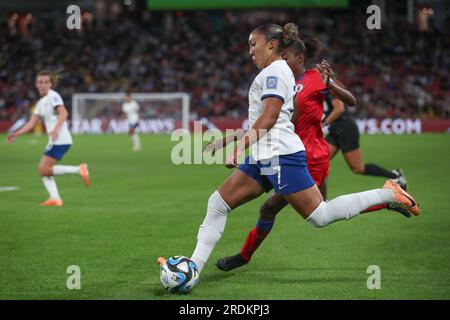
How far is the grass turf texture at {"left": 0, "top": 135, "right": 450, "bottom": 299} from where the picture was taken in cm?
649

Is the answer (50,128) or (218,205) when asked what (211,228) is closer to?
(218,205)

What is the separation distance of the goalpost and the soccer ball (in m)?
31.2

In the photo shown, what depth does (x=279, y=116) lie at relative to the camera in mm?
6312

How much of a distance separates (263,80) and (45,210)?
6.76 m

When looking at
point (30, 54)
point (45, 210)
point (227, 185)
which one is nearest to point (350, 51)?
point (30, 54)

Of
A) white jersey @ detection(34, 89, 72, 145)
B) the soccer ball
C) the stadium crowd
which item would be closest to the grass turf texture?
the soccer ball

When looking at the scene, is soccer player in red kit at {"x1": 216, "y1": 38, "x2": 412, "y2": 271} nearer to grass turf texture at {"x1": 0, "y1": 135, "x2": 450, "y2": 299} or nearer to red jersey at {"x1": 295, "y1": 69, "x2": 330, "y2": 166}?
red jersey at {"x1": 295, "y1": 69, "x2": 330, "y2": 166}

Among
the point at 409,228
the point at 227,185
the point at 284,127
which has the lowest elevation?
the point at 409,228

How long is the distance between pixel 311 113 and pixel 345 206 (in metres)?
1.32

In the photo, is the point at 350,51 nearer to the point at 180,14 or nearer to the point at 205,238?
the point at 180,14

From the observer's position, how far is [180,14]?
52.3m

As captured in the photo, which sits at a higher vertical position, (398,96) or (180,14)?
(180,14)

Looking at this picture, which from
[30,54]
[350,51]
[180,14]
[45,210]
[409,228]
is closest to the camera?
[409,228]
